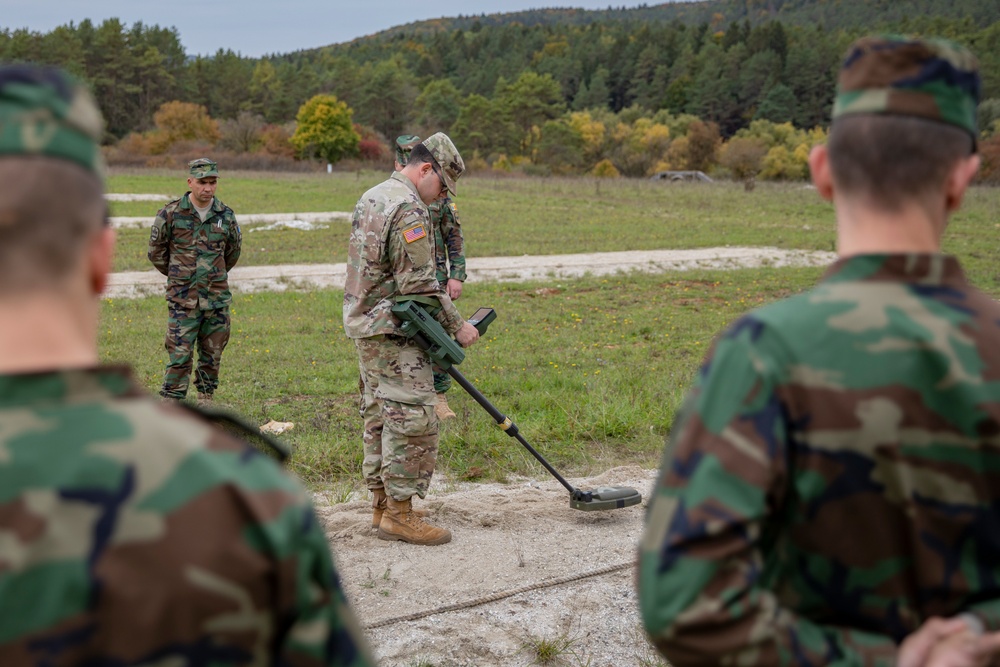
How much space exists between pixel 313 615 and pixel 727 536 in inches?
26.0

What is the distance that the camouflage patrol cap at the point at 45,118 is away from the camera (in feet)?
4.08

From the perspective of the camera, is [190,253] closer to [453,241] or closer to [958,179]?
[453,241]

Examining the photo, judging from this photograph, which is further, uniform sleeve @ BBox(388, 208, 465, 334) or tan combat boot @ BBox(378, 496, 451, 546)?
tan combat boot @ BBox(378, 496, 451, 546)

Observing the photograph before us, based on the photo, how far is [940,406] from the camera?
1.59 metres

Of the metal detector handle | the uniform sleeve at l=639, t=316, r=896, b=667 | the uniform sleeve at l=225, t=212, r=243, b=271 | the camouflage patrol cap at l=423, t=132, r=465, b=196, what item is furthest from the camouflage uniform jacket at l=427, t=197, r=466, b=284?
the uniform sleeve at l=639, t=316, r=896, b=667

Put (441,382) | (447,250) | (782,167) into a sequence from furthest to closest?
(782,167)
(447,250)
(441,382)

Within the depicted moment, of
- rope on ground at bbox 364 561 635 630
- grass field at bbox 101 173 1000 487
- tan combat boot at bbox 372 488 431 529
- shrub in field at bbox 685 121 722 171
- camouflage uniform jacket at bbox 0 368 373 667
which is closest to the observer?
camouflage uniform jacket at bbox 0 368 373 667

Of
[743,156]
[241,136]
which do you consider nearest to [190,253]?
[743,156]

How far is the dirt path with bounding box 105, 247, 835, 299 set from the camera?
48.6ft

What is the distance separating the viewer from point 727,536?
1.52 meters

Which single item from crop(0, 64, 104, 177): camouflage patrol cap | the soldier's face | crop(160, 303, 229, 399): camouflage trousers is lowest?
crop(160, 303, 229, 399): camouflage trousers

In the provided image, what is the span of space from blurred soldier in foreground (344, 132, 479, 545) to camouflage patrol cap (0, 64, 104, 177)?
11.7 ft

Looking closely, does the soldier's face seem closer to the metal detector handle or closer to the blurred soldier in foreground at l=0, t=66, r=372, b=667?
the metal detector handle

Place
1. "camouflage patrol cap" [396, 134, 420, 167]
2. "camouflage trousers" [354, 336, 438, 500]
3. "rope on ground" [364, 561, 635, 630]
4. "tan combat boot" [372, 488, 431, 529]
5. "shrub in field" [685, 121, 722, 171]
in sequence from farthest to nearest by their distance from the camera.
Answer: "shrub in field" [685, 121, 722, 171] < "camouflage patrol cap" [396, 134, 420, 167] < "tan combat boot" [372, 488, 431, 529] < "camouflage trousers" [354, 336, 438, 500] < "rope on ground" [364, 561, 635, 630]
